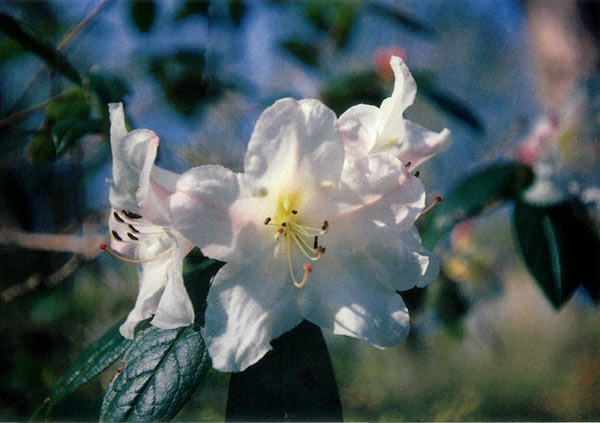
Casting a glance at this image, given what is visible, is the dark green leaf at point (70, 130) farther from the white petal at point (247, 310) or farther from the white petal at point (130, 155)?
the white petal at point (247, 310)

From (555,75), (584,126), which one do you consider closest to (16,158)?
(584,126)

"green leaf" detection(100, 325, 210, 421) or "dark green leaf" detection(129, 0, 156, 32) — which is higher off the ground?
"dark green leaf" detection(129, 0, 156, 32)

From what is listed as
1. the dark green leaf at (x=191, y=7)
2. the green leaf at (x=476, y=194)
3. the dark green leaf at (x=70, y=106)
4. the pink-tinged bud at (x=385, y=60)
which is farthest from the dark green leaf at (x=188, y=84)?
the green leaf at (x=476, y=194)

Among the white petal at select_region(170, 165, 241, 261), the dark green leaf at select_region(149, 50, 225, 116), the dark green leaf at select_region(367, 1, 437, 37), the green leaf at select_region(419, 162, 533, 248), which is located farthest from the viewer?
the dark green leaf at select_region(149, 50, 225, 116)

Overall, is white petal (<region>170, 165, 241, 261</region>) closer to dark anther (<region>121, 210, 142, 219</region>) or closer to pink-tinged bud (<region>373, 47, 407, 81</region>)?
dark anther (<region>121, 210, 142, 219</region>)

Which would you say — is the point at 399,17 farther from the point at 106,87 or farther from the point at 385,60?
the point at 106,87

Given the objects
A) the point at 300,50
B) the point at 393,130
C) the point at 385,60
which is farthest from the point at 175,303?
the point at 385,60

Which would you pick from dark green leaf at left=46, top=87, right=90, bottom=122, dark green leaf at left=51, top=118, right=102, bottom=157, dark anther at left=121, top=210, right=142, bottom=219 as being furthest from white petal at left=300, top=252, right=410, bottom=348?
dark green leaf at left=46, top=87, right=90, bottom=122

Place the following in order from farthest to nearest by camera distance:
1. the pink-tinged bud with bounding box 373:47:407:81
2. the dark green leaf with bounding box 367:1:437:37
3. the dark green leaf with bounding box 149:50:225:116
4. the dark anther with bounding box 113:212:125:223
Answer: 1. the pink-tinged bud with bounding box 373:47:407:81
2. the dark green leaf with bounding box 149:50:225:116
3. the dark green leaf with bounding box 367:1:437:37
4. the dark anther with bounding box 113:212:125:223
